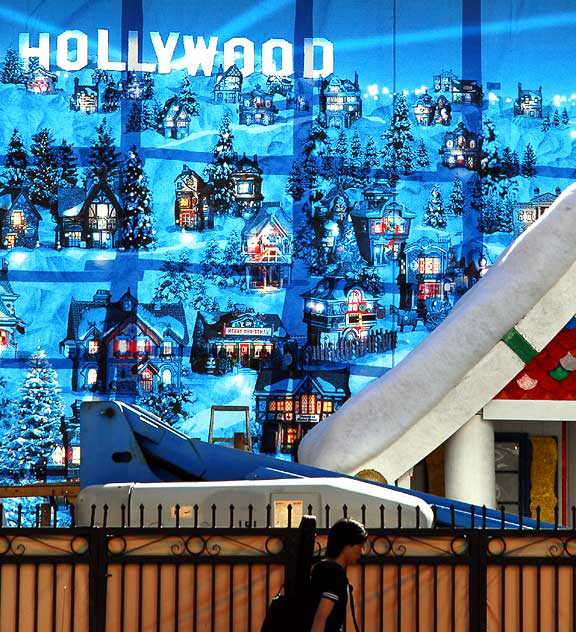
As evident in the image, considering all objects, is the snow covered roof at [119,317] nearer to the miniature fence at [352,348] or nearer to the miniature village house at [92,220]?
the miniature village house at [92,220]

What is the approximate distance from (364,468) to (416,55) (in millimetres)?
9431

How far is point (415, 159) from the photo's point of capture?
15859 mm

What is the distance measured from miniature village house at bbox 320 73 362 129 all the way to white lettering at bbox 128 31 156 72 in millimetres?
2264

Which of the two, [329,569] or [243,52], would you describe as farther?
[243,52]

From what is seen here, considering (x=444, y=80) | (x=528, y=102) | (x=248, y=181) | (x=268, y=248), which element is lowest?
(x=268, y=248)

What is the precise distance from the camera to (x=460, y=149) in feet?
52.3

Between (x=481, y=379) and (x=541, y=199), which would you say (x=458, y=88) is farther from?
(x=481, y=379)

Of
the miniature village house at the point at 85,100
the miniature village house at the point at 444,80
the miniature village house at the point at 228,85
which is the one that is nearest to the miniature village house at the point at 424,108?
the miniature village house at the point at 444,80

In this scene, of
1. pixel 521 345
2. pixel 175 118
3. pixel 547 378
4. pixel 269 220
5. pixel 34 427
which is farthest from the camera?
pixel 175 118

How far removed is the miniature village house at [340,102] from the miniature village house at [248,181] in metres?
1.12

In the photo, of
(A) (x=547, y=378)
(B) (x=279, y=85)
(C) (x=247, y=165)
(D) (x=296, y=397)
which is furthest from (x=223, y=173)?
(A) (x=547, y=378)

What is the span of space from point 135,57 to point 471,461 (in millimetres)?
9374

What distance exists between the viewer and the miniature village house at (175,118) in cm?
1570

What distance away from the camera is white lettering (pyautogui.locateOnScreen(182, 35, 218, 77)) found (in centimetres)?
1567
